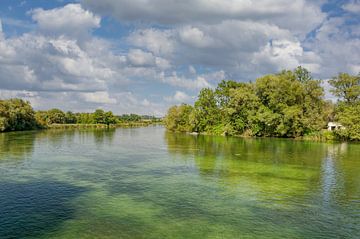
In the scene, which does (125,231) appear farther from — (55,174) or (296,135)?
(296,135)

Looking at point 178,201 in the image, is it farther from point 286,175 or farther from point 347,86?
point 347,86

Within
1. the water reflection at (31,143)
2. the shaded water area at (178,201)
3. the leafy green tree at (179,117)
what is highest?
the leafy green tree at (179,117)

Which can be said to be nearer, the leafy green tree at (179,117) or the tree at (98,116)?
the leafy green tree at (179,117)

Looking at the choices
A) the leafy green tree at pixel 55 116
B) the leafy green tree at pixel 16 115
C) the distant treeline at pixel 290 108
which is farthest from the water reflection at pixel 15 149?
the leafy green tree at pixel 55 116

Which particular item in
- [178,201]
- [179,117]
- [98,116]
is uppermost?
[98,116]

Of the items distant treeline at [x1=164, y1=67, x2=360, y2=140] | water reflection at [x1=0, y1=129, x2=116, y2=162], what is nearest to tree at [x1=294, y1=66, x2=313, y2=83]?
distant treeline at [x1=164, y1=67, x2=360, y2=140]

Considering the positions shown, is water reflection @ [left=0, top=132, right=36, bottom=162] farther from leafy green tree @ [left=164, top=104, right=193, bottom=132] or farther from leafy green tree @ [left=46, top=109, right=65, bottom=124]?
leafy green tree @ [left=46, top=109, right=65, bottom=124]

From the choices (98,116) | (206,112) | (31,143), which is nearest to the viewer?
(31,143)

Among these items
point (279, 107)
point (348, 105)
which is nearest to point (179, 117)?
point (279, 107)

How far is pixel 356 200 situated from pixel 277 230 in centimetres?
874

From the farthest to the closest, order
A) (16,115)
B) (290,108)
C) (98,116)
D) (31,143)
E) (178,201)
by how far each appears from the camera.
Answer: (98,116), (16,115), (290,108), (31,143), (178,201)

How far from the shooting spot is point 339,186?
24.4 meters

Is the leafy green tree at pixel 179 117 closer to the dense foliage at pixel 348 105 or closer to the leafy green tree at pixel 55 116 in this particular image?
the dense foliage at pixel 348 105

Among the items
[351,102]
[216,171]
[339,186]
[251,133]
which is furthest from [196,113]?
[339,186]
